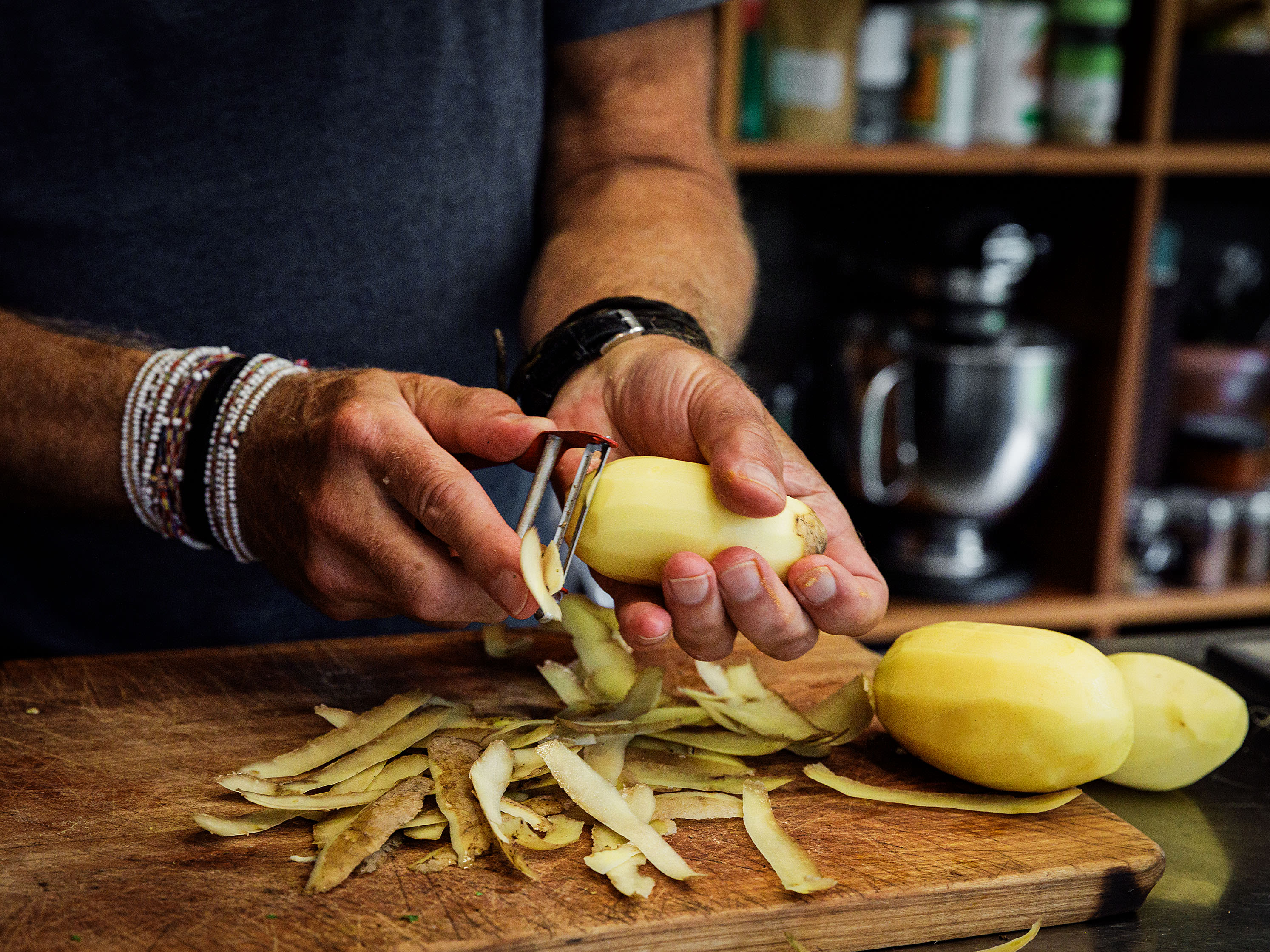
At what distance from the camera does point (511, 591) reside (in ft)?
2.50

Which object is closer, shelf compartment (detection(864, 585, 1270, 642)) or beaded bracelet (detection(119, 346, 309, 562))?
beaded bracelet (detection(119, 346, 309, 562))

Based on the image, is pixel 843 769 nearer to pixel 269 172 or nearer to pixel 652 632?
pixel 652 632

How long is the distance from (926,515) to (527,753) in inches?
57.8

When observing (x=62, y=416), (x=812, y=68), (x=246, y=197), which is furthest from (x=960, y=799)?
(x=812, y=68)

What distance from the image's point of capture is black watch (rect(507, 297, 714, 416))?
0.99m

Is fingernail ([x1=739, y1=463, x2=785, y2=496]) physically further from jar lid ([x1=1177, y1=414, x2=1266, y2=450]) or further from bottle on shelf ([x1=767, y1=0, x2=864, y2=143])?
jar lid ([x1=1177, y1=414, x2=1266, y2=450])

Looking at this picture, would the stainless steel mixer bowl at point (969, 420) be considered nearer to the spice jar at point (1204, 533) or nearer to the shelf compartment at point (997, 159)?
the shelf compartment at point (997, 159)

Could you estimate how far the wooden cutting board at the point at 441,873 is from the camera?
656 mm

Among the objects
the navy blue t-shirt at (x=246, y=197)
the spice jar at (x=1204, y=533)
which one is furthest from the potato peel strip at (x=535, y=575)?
the spice jar at (x=1204, y=533)

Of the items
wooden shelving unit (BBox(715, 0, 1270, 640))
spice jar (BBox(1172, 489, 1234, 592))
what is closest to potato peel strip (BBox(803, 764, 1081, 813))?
wooden shelving unit (BBox(715, 0, 1270, 640))

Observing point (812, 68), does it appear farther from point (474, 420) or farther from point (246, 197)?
point (474, 420)

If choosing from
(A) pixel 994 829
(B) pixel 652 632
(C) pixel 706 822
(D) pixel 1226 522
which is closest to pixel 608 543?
(B) pixel 652 632

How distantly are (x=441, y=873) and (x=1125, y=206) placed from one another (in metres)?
1.95

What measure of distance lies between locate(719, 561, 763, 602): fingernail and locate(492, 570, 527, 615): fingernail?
144 mm
